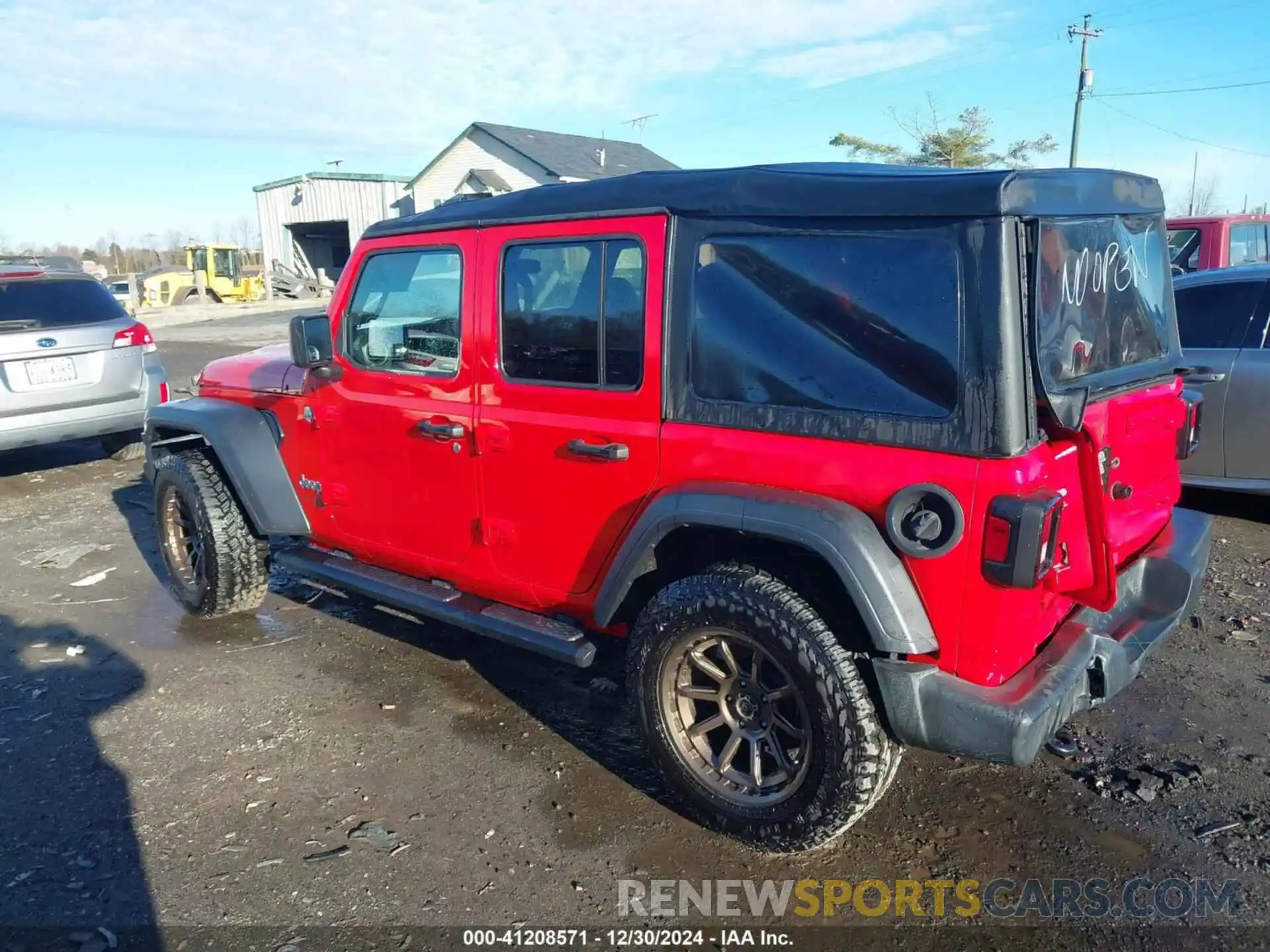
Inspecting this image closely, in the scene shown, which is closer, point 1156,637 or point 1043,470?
point 1043,470

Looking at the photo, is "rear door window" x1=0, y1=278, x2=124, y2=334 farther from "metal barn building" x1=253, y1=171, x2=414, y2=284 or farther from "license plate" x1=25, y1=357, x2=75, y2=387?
"metal barn building" x1=253, y1=171, x2=414, y2=284

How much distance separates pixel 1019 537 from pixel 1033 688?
49cm

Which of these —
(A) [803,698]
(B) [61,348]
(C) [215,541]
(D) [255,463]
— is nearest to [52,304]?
(B) [61,348]

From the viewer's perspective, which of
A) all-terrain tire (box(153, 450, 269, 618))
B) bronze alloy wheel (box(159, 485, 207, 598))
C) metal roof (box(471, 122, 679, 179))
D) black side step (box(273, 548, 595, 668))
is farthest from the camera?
metal roof (box(471, 122, 679, 179))

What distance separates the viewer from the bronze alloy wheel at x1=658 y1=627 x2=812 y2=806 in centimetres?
285

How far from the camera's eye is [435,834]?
10.1 ft

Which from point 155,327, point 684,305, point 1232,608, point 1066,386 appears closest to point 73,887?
point 684,305

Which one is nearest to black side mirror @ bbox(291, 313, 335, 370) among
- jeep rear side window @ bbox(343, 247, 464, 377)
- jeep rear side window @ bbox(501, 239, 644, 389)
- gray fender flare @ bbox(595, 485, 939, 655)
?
jeep rear side window @ bbox(343, 247, 464, 377)

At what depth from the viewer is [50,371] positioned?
723cm

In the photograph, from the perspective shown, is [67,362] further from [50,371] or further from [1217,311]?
[1217,311]

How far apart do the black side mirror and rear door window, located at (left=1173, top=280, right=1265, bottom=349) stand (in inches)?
191

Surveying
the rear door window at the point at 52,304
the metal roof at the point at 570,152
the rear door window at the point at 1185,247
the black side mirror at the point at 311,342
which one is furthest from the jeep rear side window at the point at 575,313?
the metal roof at the point at 570,152

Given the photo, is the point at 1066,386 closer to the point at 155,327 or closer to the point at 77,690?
the point at 77,690

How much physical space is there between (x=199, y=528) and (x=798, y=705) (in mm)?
3299
